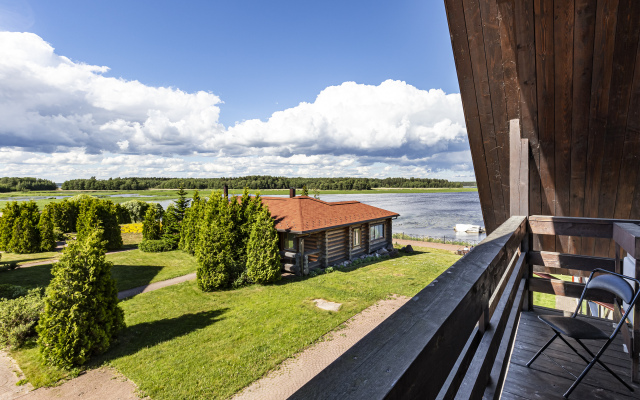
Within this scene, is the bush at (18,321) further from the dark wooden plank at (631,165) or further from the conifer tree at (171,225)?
the dark wooden plank at (631,165)

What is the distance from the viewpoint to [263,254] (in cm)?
1123

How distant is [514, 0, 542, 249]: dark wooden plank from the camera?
2.84 meters

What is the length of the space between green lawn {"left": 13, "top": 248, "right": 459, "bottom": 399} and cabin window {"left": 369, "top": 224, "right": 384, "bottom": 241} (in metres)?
4.13

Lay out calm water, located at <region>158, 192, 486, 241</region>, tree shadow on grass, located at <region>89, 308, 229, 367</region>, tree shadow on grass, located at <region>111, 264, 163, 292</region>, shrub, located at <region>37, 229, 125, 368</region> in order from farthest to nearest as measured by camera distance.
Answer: calm water, located at <region>158, 192, 486, 241</region> < tree shadow on grass, located at <region>111, 264, 163, 292</region> < tree shadow on grass, located at <region>89, 308, 229, 367</region> < shrub, located at <region>37, 229, 125, 368</region>

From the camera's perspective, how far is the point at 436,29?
5980 millimetres

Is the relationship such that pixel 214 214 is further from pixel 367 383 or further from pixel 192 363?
pixel 367 383

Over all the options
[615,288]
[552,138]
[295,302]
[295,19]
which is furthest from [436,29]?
[295,19]

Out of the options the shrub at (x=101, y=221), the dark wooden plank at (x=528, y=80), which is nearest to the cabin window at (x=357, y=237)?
the dark wooden plank at (x=528, y=80)

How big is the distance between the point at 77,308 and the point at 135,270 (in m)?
8.22

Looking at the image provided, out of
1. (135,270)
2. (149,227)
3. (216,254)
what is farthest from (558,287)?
(149,227)

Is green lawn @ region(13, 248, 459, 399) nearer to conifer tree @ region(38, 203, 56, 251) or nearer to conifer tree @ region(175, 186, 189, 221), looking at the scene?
conifer tree @ region(175, 186, 189, 221)

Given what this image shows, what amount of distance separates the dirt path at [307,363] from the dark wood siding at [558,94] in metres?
3.42

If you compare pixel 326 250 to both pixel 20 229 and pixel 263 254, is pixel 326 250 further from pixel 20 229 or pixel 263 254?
pixel 20 229

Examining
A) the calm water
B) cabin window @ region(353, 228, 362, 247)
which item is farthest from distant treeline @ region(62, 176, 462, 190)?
cabin window @ region(353, 228, 362, 247)
